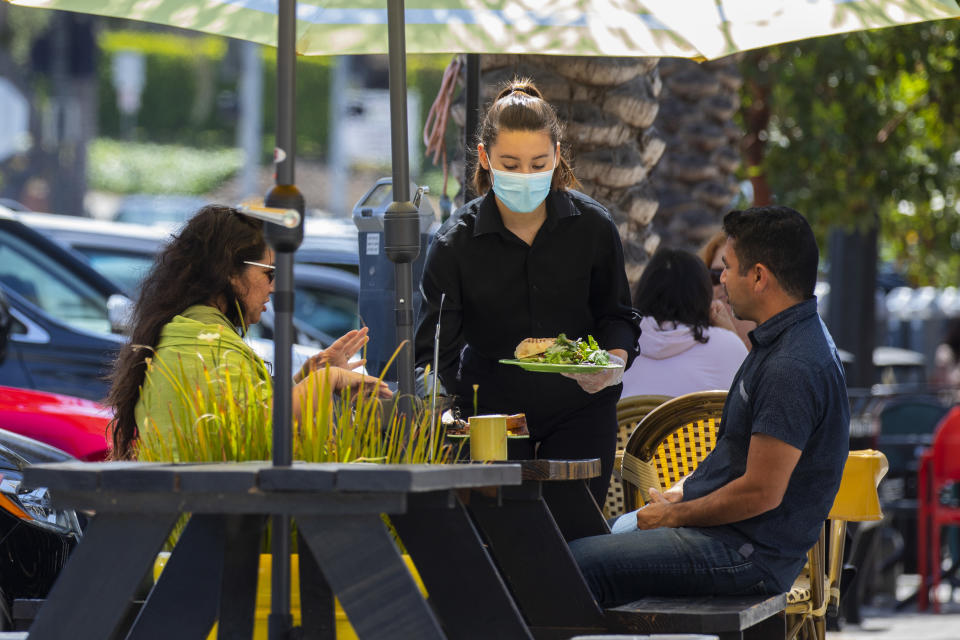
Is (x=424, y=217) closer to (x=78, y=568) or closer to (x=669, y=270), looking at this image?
(x=669, y=270)

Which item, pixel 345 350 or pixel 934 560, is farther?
pixel 934 560

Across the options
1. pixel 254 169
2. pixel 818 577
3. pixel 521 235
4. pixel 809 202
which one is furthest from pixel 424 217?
pixel 254 169

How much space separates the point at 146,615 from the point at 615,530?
140cm

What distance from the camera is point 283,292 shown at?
274cm

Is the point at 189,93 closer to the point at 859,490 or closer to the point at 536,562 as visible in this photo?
the point at 859,490

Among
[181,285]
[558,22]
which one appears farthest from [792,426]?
[558,22]

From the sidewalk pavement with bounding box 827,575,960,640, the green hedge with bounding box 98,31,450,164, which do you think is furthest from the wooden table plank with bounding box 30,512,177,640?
the green hedge with bounding box 98,31,450,164

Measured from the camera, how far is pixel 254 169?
4519cm

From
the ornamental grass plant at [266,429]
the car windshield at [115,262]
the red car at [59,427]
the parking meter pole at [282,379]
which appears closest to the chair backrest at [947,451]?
the car windshield at [115,262]

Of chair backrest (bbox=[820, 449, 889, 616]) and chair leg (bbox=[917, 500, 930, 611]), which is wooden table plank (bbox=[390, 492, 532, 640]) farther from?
chair leg (bbox=[917, 500, 930, 611])

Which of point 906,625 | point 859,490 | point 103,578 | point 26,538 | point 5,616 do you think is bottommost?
point 906,625

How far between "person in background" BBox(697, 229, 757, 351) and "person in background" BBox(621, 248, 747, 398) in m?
0.33

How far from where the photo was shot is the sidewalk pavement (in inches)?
341

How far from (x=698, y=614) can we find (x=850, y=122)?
8.95 m
